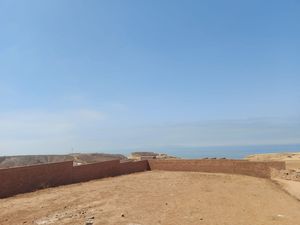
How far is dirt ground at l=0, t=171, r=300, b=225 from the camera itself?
1080 centimetres

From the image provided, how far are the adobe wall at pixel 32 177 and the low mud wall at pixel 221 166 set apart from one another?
359 inches

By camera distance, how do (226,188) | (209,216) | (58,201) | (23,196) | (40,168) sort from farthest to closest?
1. (40,168)
2. (226,188)
3. (23,196)
4. (58,201)
5. (209,216)

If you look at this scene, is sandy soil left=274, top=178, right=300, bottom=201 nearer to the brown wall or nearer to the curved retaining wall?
the curved retaining wall

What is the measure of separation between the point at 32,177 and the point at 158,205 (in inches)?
305

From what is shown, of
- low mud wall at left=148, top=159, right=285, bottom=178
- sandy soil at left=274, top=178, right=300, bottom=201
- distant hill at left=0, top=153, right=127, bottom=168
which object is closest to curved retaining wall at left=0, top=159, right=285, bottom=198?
low mud wall at left=148, top=159, right=285, bottom=178

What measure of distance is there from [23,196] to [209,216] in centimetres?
→ 868

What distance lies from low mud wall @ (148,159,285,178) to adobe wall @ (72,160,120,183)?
434 cm

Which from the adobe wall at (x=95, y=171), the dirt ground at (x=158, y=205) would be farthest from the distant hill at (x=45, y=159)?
the dirt ground at (x=158, y=205)

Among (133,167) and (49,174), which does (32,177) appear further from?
(133,167)

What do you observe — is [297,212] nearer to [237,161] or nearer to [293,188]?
[293,188]

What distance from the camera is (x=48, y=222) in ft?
34.5

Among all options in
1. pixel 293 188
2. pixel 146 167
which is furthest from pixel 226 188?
pixel 146 167

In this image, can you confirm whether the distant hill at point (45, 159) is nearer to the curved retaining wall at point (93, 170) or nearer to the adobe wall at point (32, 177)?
the curved retaining wall at point (93, 170)

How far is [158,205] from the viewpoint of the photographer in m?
13.0
